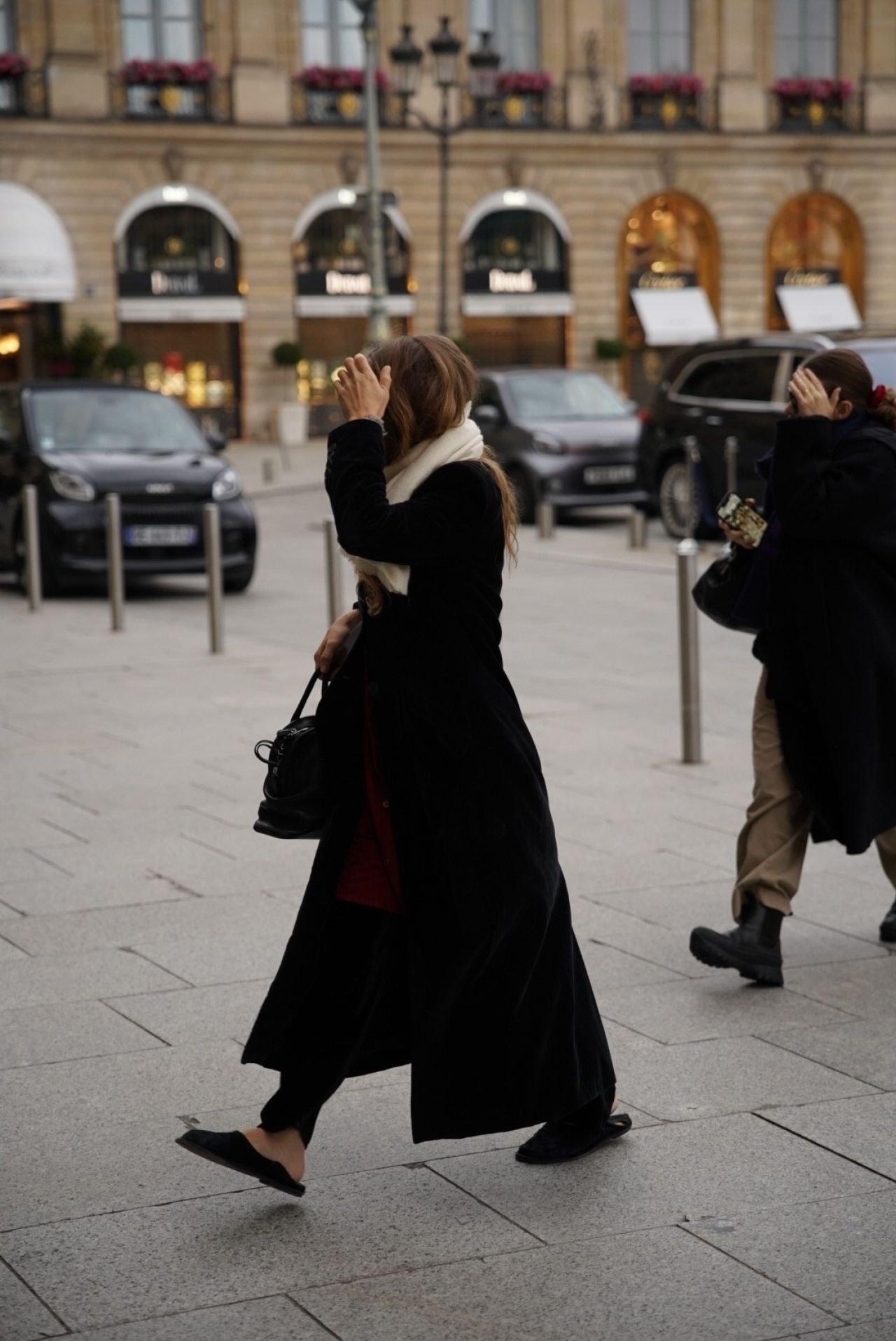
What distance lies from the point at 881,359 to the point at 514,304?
2735cm

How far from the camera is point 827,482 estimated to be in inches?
199

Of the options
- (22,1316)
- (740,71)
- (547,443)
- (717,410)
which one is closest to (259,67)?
(740,71)

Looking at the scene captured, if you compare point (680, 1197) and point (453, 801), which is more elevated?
point (453, 801)

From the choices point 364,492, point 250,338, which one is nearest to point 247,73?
point 250,338

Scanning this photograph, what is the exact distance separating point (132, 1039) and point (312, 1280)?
1497mm

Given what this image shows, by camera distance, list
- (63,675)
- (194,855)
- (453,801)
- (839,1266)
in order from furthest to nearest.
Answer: (63,675), (194,855), (453,801), (839,1266)

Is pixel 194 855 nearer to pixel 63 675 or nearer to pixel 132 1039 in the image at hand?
pixel 132 1039

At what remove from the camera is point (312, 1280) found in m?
3.46

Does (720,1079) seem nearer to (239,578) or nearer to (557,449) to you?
(239,578)

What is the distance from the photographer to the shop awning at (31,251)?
36.9 m

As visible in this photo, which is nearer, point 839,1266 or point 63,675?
point 839,1266

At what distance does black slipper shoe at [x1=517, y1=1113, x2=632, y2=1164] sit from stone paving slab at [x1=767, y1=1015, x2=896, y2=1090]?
709 millimetres

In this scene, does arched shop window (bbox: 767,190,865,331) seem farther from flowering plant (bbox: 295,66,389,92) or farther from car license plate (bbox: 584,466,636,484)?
car license plate (bbox: 584,466,636,484)

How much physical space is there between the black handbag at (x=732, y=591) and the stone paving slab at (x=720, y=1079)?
3.73ft
